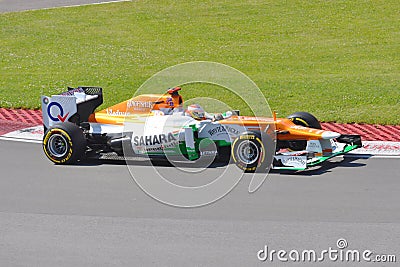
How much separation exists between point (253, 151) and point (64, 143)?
3178 mm

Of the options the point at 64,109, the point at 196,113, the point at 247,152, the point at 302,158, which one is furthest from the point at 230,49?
the point at 302,158

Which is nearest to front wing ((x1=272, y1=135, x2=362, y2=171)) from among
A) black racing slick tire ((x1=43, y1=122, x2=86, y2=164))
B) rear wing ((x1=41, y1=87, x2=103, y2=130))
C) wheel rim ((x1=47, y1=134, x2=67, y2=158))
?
black racing slick tire ((x1=43, y1=122, x2=86, y2=164))

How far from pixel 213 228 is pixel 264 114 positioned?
20.1 feet

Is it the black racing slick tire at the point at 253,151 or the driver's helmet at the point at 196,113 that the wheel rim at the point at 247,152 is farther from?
the driver's helmet at the point at 196,113

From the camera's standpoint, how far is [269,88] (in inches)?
772

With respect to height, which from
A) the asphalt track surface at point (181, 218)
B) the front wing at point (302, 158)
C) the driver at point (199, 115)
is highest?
the driver at point (199, 115)

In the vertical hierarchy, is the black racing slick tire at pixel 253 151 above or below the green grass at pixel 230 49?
below

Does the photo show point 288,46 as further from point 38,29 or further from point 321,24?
point 38,29

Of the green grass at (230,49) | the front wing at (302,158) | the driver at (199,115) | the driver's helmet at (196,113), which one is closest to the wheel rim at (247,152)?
the front wing at (302,158)

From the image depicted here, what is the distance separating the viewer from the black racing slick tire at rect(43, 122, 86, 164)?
13281mm

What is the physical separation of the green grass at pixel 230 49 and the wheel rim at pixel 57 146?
16.7ft

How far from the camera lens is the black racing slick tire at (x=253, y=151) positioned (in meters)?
12.6

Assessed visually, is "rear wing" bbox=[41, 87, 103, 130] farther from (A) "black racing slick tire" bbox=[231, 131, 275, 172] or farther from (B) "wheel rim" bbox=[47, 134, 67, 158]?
(A) "black racing slick tire" bbox=[231, 131, 275, 172]

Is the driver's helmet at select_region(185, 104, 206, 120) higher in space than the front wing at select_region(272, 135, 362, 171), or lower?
higher
